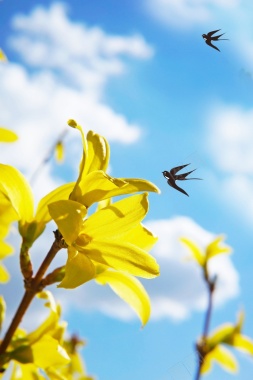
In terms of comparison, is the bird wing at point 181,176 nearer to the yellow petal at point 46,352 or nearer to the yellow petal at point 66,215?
the yellow petal at point 66,215

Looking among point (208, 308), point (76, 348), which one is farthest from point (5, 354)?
point (76, 348)

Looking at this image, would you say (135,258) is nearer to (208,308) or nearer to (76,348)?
(208,308)

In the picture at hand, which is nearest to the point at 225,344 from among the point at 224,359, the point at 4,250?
the point at 224,359

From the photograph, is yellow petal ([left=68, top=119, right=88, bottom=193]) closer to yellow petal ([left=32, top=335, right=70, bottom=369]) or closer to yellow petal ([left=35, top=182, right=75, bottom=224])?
yellow petal ([left=35, top=182, right=75, bottom=224])

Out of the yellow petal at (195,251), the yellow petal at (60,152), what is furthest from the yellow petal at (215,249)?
the yellow petal at (60,152)

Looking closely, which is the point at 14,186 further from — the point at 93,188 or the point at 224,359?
the point at 224,359

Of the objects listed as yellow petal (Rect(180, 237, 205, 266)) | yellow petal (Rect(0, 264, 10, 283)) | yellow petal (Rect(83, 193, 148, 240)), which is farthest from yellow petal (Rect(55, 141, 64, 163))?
yellow petal (Rect(83, 193, 148, 240))
